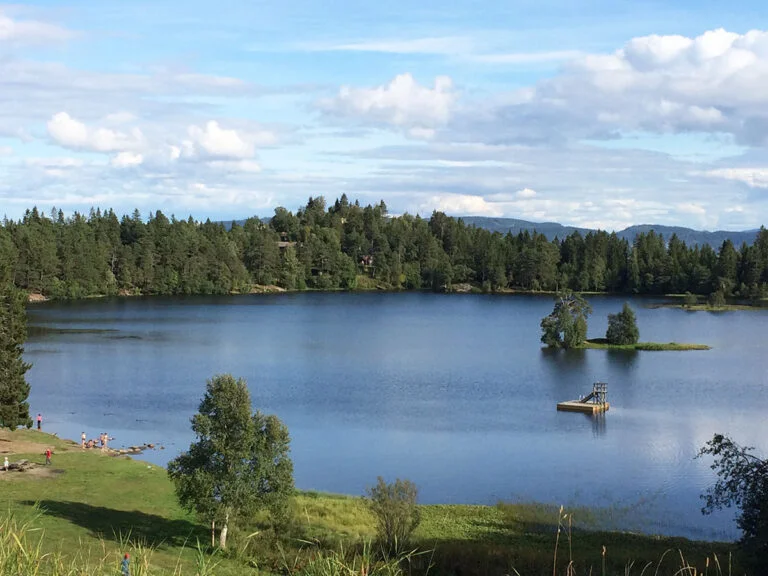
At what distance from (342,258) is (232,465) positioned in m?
142

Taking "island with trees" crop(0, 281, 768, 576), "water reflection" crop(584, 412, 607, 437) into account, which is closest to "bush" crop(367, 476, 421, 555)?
"island with trees" crop(0, 281, 768, 576)

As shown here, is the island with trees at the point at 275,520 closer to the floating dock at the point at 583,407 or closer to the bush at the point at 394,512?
the bush at the point at 394,512

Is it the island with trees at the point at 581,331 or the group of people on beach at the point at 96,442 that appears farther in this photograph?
the island with trees at the point at 581,331

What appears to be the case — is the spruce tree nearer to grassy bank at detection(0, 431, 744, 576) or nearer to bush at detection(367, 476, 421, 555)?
grassy bank at detection(0, 431, 744, 576)

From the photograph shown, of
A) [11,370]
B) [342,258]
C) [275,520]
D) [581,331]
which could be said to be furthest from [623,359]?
[342,258]

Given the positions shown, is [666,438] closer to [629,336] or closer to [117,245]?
[629,336]

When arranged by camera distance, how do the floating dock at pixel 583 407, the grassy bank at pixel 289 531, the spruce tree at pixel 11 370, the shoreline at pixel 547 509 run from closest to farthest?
the grassy bank at pixel 289 531 < the shoreline at pixel 547 509 < the spruce tree at pixel 11 370 < the floating dock at pixel 583 407

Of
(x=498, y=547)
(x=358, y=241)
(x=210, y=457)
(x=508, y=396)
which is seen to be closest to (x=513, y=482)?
(x=498, y=547)

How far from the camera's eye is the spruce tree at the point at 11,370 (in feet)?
131

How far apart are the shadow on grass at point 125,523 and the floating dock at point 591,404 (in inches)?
1284

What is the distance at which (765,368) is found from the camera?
7125cm

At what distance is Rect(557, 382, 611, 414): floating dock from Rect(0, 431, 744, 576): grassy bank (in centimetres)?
2124

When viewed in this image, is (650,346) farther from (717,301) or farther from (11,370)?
(11,370)

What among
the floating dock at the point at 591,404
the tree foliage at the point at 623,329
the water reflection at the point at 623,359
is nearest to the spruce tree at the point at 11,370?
the floating dock at the point at 591,404
